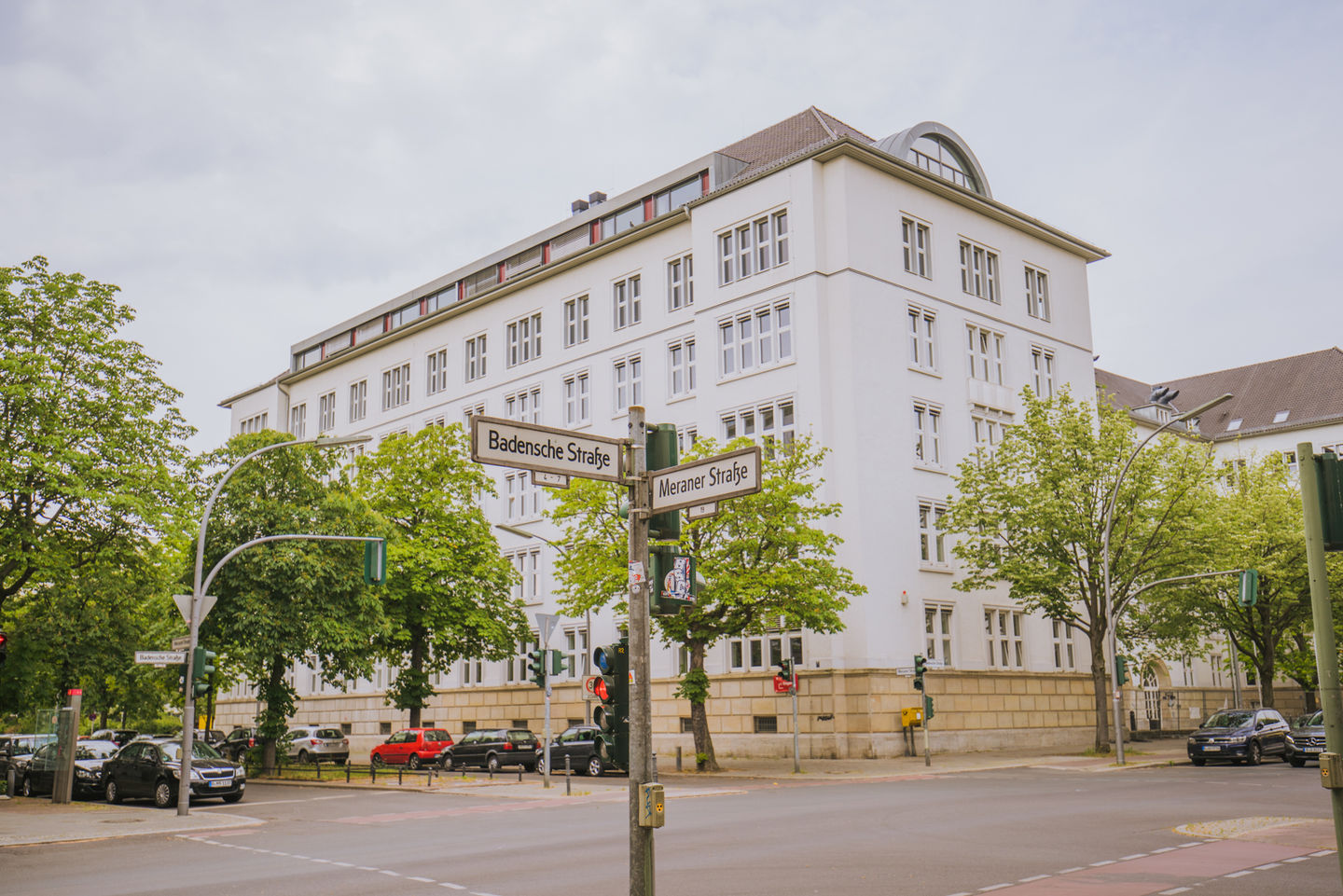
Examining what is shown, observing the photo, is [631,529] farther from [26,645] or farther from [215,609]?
A: [26,645]

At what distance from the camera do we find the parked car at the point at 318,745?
1793 inches

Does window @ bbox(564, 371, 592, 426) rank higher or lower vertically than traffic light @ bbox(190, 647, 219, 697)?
higher

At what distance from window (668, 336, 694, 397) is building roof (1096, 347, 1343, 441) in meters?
30.2

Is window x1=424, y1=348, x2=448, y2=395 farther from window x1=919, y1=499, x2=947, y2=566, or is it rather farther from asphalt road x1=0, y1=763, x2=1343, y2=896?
asphalt road x1=0, y1=763, x2=1343, y2=896

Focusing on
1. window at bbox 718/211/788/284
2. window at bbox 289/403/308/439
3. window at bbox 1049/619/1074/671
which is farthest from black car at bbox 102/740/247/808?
window at bbox 289/403/308/439

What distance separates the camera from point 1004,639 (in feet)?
138

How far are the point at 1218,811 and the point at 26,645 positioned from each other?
33.3 meters

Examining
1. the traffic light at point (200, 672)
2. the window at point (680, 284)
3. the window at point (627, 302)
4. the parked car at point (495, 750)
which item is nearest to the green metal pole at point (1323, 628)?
the traffic light at point (200, 672)

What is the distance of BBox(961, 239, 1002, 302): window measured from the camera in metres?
44.4

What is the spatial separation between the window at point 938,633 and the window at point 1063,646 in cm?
587

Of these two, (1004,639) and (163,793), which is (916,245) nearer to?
(1004,639)

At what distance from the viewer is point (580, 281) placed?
50000mm

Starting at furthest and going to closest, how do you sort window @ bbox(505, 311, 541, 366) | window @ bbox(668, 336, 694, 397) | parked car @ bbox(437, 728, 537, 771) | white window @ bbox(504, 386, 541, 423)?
window @ bbox(505, 311, 541, 366) < white window @ bbox(504, 386, 541, 423) < window @ bbox(668, 336, 694, 397) < parked car @ bbox(437, 728, 537, 771)

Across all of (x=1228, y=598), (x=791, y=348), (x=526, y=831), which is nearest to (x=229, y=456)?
(x=791, y=348)
